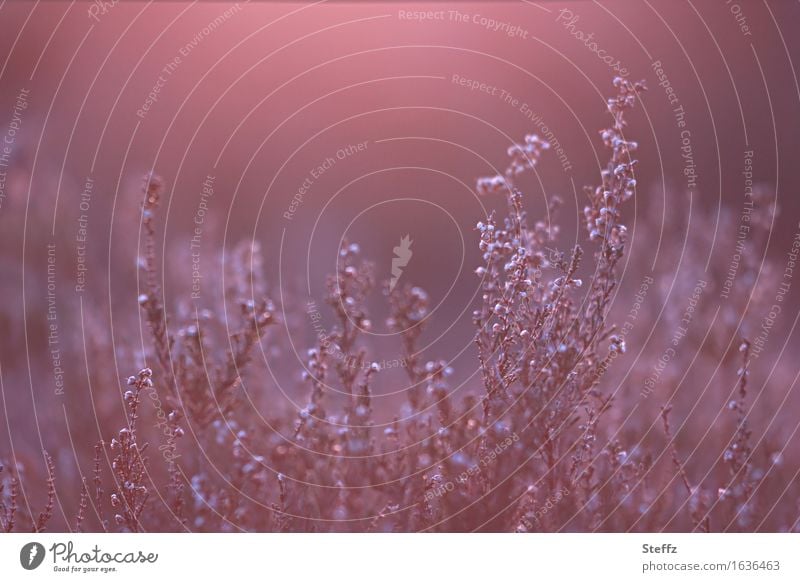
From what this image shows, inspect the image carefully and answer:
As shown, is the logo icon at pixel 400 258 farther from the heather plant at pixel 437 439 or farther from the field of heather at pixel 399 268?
the heather plant at pixel 437 439

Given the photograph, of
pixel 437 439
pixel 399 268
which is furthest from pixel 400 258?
pixel 437 439

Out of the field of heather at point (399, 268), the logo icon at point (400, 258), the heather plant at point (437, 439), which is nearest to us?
the heather plant at point (437, 439)

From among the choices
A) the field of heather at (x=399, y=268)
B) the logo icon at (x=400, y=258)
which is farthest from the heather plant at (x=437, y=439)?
the logo icon at (x=400, y=258)

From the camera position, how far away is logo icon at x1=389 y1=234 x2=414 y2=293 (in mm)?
3704

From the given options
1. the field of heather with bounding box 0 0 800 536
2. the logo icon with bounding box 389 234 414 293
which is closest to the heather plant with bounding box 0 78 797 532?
the field of heather with bounding box 0 0 800 536

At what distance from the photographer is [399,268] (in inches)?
148

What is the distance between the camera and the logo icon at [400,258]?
3704 millimetres

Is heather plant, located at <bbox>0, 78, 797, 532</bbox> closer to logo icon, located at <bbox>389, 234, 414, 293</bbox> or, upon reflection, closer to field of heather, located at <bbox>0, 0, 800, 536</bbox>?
field of heather, located at <bbox>0, 0, 800, 536</bbox>

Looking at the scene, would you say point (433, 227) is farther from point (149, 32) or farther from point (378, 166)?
point (149, 32)
